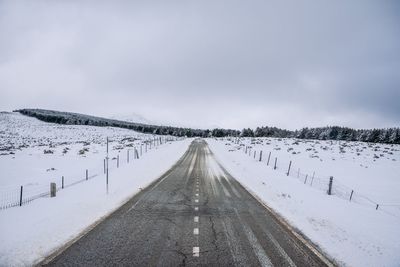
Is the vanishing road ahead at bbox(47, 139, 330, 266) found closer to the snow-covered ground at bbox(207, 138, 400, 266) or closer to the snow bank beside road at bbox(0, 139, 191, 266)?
the snow bank beside road at bbox(0, 139, 191, 266)

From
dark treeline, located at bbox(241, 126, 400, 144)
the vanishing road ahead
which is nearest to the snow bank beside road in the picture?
the vanishing road ahead

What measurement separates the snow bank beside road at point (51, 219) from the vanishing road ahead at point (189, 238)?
58cm

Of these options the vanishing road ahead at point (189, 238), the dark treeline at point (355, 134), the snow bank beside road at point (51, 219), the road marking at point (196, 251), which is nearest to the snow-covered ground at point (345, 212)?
the vanishing road ahead at point (189, 238)

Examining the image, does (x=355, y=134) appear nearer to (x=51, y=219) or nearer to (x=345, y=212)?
(x=345, y=212)

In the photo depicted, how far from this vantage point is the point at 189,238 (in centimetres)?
851

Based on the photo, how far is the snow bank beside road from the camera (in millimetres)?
7254

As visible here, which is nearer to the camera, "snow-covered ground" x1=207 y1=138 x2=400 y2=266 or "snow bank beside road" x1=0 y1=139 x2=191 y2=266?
"snow bank beside road" x1=0 y1=139 x2=191 y2=266

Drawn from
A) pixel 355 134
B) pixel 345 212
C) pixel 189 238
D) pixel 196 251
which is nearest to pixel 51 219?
pixel 189 238

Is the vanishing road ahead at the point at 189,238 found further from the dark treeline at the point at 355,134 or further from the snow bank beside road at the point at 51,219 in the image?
the dark treeline at the point at 355,134

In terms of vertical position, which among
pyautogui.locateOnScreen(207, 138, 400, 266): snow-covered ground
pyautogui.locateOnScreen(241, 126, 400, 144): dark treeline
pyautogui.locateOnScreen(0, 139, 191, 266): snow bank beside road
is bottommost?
pyautogui.locateOnScreen(207, 138, 400, 266): snow-covered ground

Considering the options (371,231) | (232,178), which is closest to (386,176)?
(232,178)

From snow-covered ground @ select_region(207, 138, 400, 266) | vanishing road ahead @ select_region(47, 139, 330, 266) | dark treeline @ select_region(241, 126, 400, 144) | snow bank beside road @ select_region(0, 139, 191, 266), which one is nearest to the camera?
vanishing road ahead @ select_region(47, 139, 330, 266)

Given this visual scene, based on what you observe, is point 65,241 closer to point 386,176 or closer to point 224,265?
point 224,265

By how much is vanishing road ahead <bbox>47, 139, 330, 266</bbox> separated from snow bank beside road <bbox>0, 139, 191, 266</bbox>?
0.58 meters
